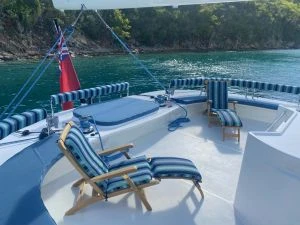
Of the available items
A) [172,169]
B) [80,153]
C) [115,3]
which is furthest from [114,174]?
[115,3]

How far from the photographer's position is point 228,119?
18.1ft

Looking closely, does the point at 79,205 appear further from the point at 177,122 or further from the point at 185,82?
the point at 185,82

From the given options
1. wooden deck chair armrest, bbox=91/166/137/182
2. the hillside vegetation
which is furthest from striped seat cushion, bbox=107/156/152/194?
the hillside vegetation

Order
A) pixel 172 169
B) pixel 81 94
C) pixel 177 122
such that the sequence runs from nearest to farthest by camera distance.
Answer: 1. pixel 172 169
2. pixel 81 94
3. pixel 177 122

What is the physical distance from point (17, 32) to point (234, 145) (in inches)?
1823

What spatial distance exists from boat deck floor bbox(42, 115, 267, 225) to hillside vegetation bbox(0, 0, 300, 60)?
3868 centimetres

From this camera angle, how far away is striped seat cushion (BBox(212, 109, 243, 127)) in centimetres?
543

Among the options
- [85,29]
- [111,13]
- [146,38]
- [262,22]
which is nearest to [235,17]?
[262,22]

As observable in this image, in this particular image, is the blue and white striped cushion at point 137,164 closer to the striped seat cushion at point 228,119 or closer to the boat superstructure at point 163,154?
the boat superstructure at point 163,154

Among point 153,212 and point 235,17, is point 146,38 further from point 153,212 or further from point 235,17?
point 153,212

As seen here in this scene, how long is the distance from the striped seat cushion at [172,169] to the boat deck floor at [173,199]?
33 cm

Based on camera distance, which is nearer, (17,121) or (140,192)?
(140,192)

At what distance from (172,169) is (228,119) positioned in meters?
2.45

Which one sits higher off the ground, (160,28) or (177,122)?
(177,122)
